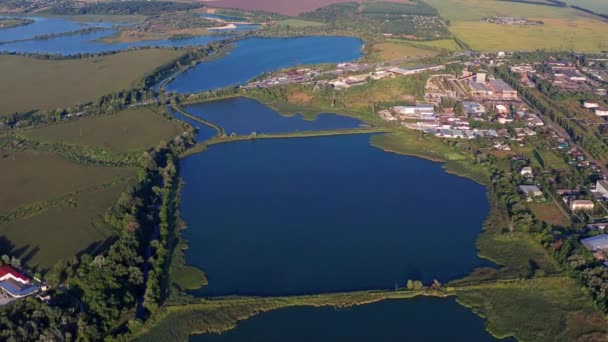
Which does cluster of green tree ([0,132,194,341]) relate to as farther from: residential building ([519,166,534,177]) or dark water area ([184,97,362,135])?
residential building ([519,166,534,177])

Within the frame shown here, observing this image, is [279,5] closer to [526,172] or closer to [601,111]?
[601,111]

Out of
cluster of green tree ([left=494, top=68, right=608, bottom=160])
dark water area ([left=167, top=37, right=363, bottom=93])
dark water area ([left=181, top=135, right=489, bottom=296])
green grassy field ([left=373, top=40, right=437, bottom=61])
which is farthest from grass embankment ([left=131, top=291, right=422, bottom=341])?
green grassy field ([left=373, top=40, right=437, bottom=61])

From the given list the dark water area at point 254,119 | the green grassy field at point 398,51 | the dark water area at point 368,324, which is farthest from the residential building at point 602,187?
the green grassy field at point 398,51

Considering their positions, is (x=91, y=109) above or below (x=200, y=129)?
above

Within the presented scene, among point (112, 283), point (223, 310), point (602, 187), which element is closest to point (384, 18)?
point (602, 187)

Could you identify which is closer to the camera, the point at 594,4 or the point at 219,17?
the point at 219,17

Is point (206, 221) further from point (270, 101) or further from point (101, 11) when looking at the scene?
point (101, 11)

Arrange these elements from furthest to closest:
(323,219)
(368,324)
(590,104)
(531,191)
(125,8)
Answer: (125,8)
(590,104)
(531,191)
(323,219)
(368,324)

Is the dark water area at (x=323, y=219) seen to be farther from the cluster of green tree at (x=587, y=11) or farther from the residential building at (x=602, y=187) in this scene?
the cluster of green tree at (x=587, y=11)

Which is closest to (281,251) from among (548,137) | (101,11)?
(548,137)
